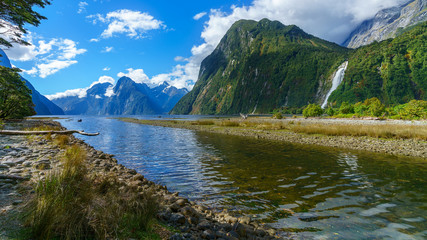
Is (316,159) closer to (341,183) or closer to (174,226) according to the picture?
(341,183)

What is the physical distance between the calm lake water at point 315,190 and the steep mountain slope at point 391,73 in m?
164

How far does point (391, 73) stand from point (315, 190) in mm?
184438

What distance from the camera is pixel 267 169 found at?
12.8 metres

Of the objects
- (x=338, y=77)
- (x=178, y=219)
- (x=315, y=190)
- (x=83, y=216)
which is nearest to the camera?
(x=83, y=216)

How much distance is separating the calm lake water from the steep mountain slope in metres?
164

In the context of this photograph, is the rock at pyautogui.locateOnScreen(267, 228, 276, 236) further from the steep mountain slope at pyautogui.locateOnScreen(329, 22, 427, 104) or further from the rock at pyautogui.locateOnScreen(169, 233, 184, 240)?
the steep mountain slope at pyautogui.locateOnScreen(329, 22, 427, 104)

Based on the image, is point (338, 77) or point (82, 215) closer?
point (82, 215)

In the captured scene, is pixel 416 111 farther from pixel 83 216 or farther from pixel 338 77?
pixel 338 77

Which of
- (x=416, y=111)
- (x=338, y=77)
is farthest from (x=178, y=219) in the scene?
(x=338, y=77)

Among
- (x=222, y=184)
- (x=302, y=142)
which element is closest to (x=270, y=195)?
(x=222, y=184)

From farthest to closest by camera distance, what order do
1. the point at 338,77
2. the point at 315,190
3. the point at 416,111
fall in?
1. the point at 338,77
2. the point at 416,111
3. the point at 315,190

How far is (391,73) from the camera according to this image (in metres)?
140

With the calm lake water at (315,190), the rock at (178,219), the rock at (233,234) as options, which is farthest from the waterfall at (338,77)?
the rock at (178,219)

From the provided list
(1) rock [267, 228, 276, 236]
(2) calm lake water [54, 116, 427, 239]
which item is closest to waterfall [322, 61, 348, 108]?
(2) calm lake water [54, 116, 427, 239]
